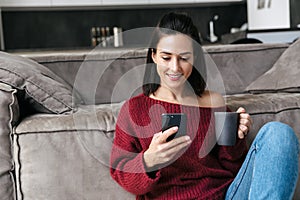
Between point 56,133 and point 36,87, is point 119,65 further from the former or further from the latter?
point 56,133

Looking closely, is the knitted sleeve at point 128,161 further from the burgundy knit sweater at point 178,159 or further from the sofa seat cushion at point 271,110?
the sofa seat cushion at point 271,110

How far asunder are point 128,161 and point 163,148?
0.50 ft

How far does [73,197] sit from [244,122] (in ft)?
1.75

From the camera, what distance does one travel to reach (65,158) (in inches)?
52.6

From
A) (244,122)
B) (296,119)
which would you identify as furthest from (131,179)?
(296,119)

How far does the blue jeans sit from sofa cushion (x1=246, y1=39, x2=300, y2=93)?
67 centimetres

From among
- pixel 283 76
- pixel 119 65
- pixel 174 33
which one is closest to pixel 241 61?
pixel 283 76

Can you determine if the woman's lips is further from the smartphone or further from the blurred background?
the blurred background

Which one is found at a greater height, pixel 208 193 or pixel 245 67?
pixel 245 67

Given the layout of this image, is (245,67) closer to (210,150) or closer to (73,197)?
(210,150)

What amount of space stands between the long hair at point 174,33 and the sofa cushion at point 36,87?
303mm

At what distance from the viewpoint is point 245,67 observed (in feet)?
7.09

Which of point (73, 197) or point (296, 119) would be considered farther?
point (296, 119)

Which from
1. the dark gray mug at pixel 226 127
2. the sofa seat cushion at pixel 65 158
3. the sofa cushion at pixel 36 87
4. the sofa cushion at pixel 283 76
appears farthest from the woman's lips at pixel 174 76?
the sofa cushion at pixel 283 76
